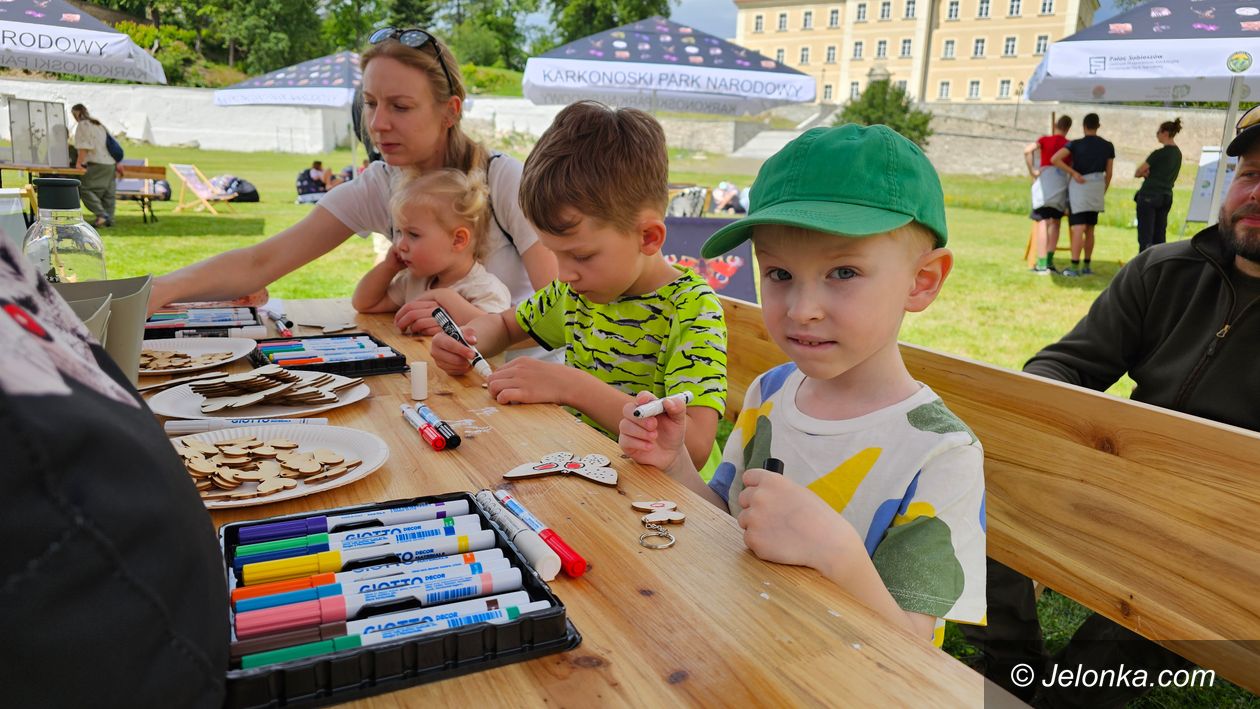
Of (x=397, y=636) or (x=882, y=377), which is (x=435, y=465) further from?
(x=882, y=377)

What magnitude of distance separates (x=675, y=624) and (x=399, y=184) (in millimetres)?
2225

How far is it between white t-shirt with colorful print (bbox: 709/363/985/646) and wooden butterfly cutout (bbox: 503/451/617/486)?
1.01 ft

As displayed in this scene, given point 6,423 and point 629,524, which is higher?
point 6,423

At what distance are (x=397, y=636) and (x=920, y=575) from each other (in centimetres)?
66

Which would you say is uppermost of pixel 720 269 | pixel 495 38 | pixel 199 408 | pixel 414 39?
pixel 495 38

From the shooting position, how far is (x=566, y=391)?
1.58 meters

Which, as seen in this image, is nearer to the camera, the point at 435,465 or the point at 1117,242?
the point at 435,465

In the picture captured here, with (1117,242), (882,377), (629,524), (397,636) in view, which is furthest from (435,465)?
(1117,242)

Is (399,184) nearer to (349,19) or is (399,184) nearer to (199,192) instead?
(199,192)

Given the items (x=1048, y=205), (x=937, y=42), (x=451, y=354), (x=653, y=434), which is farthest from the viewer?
(x=937, y=42)

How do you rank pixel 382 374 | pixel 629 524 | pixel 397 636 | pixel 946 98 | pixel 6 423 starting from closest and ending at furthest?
pixel 6 423
pixel 397 636
pixel 629 524
pixel 382 374
pixel 946 98

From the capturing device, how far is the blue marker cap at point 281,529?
0.84 m

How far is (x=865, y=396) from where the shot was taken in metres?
1.24

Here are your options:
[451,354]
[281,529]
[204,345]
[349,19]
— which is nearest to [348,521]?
[281,529]
